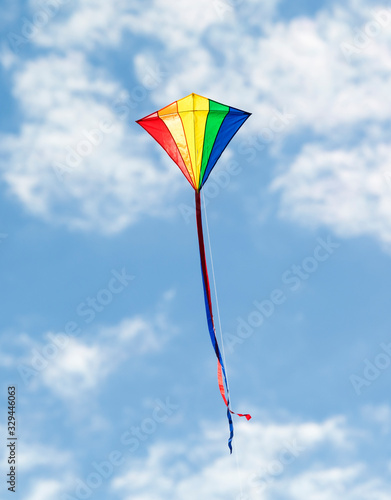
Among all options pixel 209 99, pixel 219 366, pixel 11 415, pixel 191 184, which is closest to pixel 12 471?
pixel 11 415

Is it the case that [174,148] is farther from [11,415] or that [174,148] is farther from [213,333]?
[11,415]

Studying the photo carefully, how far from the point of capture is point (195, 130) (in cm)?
1491

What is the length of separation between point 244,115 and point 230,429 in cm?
733

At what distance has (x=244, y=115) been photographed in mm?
14773

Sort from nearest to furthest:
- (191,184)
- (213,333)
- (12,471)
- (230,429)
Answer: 1. (230,429)
2. (213,333)
3. (191,184)
4. (12,471)

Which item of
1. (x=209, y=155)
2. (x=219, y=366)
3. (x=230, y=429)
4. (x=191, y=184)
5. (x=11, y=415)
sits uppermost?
(x=209, y=155)

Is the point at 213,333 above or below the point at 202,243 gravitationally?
below

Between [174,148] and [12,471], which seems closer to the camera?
[174,148]

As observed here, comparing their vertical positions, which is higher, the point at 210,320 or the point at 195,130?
the point at 195,130

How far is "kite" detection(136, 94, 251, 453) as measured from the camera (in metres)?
14.6

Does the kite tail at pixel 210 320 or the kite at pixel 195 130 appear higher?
the kite at pixel 195 130

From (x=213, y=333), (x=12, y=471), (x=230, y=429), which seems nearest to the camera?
(x=230, y=429)

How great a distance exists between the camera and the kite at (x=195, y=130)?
48.0ft

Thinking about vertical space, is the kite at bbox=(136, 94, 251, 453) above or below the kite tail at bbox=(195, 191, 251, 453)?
above
